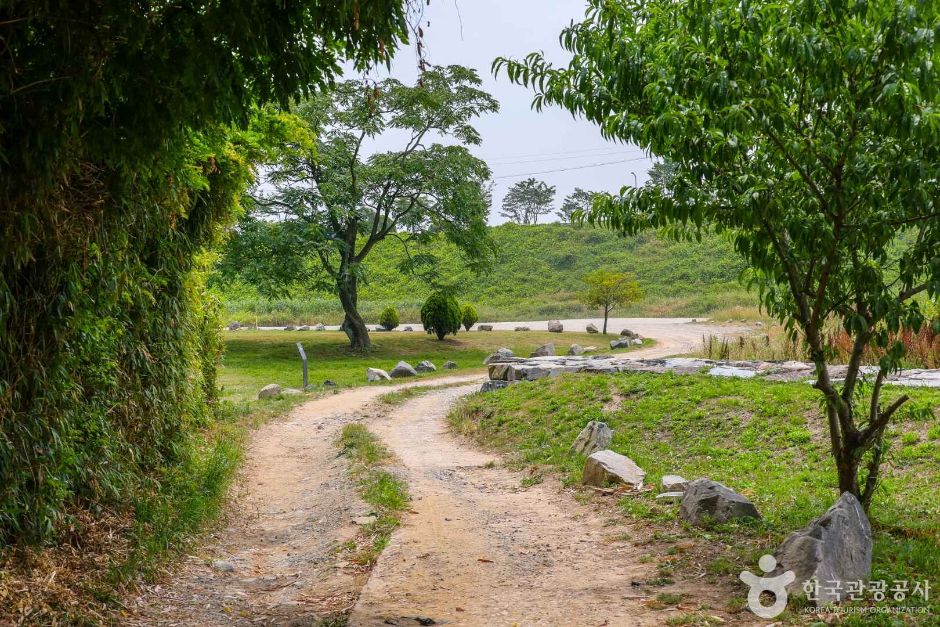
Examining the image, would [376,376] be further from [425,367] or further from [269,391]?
[269,391]

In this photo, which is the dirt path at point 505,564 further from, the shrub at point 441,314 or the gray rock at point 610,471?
the shrub at point 441,314

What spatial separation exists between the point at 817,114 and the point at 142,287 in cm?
530

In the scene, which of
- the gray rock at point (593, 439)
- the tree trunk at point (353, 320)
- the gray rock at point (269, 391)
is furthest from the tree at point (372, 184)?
the gray rock at point (593, 439)

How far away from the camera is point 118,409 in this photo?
19.1 ft

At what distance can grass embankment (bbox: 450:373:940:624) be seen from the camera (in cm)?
523

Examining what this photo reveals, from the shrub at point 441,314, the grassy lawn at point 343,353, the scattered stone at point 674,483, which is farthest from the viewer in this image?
the shrub at point 441,314

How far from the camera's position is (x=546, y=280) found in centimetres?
5612

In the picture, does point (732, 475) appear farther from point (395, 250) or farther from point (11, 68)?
point (395, 250)

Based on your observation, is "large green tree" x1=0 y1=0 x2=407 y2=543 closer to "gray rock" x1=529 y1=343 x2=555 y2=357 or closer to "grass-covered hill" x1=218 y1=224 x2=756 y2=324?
"gray rock" x1=529 y1=343 x2=555 y2=357

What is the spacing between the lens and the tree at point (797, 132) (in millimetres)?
3994

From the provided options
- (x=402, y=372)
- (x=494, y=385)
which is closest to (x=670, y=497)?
Result: (x=494, y=385)

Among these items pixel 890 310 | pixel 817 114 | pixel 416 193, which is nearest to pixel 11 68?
pixel 817 114

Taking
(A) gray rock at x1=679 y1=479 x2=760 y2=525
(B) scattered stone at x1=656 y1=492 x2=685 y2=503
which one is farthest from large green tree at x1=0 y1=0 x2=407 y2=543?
(B) scattered stone at x1=656 y1=492 x2=685 y2=503

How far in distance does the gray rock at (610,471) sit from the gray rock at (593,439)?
0.89 metres
